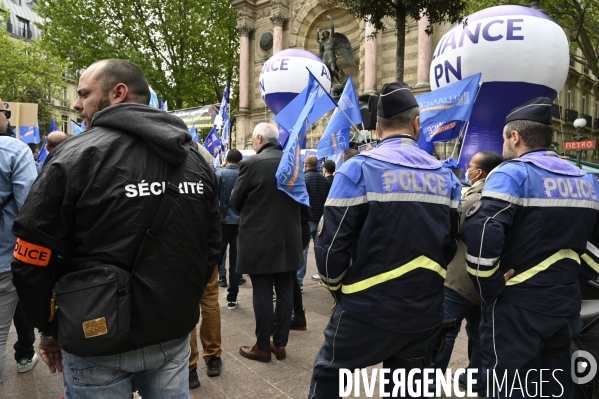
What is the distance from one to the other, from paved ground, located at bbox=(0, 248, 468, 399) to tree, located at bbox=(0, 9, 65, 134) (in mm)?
29111

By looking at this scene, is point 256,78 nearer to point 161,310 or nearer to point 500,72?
point 500,72

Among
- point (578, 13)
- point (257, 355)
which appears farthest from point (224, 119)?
point (578, 13)

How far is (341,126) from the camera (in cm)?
632

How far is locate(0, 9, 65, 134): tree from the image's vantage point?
27.8 m

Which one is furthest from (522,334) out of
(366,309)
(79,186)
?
(79,186)

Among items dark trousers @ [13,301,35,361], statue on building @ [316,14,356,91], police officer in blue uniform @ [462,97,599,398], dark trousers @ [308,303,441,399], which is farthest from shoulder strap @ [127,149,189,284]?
statue on building @ [316,14,356,91]

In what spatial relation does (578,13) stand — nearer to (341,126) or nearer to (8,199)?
(341,126)

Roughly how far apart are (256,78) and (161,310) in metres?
26.2

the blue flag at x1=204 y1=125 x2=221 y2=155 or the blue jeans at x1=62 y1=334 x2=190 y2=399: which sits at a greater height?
the blue flag at x1=204 y1=125 x2=221 y2=155

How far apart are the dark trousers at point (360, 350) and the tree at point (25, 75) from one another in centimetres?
3109

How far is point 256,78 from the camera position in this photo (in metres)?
26.5

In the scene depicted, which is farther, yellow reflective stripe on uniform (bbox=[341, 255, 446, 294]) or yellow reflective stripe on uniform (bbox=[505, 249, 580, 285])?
yellow reflective stripe on uniform (bbox=[505, 249, 580, 285])

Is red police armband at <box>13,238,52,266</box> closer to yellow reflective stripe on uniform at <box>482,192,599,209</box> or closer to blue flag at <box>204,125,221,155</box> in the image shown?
yellow reflective stripe on uniform at <box>482,192,599,209</box>

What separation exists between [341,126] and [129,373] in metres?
5.10
